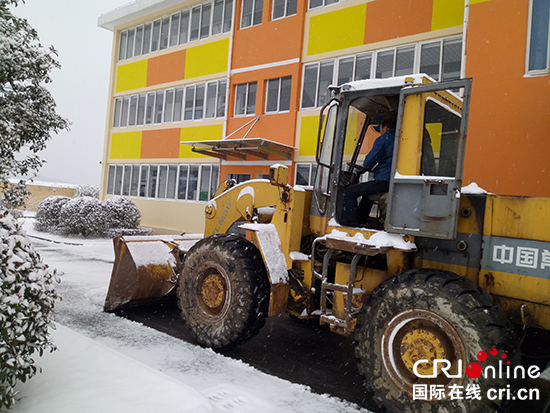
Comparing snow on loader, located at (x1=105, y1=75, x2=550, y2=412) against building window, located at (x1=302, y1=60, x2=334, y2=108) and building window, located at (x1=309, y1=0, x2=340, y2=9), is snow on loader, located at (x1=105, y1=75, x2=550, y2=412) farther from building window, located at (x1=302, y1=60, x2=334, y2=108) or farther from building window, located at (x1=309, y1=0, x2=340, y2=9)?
building window, located at (x1=309, y1=0, x2=340, y2=9)

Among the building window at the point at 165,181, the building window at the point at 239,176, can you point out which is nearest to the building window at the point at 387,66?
the building window at the point at 239,176

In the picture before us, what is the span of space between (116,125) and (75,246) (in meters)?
9.94

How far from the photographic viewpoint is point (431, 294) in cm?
329

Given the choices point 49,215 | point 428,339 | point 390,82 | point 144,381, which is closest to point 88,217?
point 49,215

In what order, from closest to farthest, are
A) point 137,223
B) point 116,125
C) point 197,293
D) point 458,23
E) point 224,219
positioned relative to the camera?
point 197,293 → point 224,219 → point 458,23 → point 137,223 → point 116,125

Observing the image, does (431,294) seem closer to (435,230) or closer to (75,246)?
(435,230)

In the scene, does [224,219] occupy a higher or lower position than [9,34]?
lower

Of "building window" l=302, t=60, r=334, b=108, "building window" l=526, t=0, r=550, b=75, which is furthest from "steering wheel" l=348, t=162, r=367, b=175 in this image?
"building window" l=302, t=60, r=334, b=108

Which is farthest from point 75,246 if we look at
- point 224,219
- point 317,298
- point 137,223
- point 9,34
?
point 317,298

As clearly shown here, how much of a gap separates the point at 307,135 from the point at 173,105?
7.71 m

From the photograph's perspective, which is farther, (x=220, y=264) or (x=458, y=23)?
(x=458, y=23)

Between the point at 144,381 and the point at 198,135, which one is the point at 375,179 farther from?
the point at 198,135

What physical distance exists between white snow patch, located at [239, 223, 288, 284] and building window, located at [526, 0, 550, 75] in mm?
7249

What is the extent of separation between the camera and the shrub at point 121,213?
16812 millimetres
